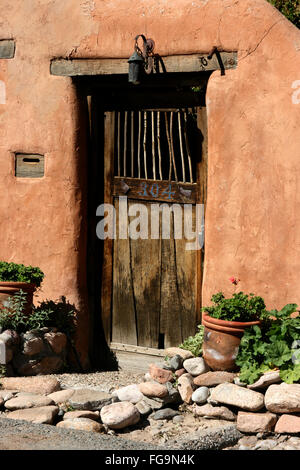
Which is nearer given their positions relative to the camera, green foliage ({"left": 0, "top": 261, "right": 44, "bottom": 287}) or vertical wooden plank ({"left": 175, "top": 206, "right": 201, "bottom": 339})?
green foliage ({"left": 0, "top": 261, "right": 44, "bottom": 287})

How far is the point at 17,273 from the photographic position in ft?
22.1

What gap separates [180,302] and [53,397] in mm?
1705

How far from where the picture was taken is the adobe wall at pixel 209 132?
20.4 ft

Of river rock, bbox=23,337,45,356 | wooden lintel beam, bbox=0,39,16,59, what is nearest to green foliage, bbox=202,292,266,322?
river rock, bbox=23,337,45,356

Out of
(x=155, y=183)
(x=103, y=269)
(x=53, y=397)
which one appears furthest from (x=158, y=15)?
(x=53, y=397)

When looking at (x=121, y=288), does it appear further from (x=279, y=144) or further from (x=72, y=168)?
(x=279, y=144)

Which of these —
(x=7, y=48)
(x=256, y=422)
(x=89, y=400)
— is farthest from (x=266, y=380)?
(x=7, y=48)

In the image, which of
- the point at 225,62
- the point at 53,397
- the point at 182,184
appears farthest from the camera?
the point at 182,184

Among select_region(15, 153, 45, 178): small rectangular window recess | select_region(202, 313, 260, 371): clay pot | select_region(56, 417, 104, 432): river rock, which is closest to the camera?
select_region(56, 417, 104, 432): river rock

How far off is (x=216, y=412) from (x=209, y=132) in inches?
100

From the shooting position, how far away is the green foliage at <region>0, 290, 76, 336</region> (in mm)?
6566

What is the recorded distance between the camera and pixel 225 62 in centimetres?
645

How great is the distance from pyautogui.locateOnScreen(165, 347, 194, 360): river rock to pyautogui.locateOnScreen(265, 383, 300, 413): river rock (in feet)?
3.62

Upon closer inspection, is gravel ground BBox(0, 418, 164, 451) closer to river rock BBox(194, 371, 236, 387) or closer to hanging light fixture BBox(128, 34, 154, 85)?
river rock BBox(194, 371, 236, 387)
